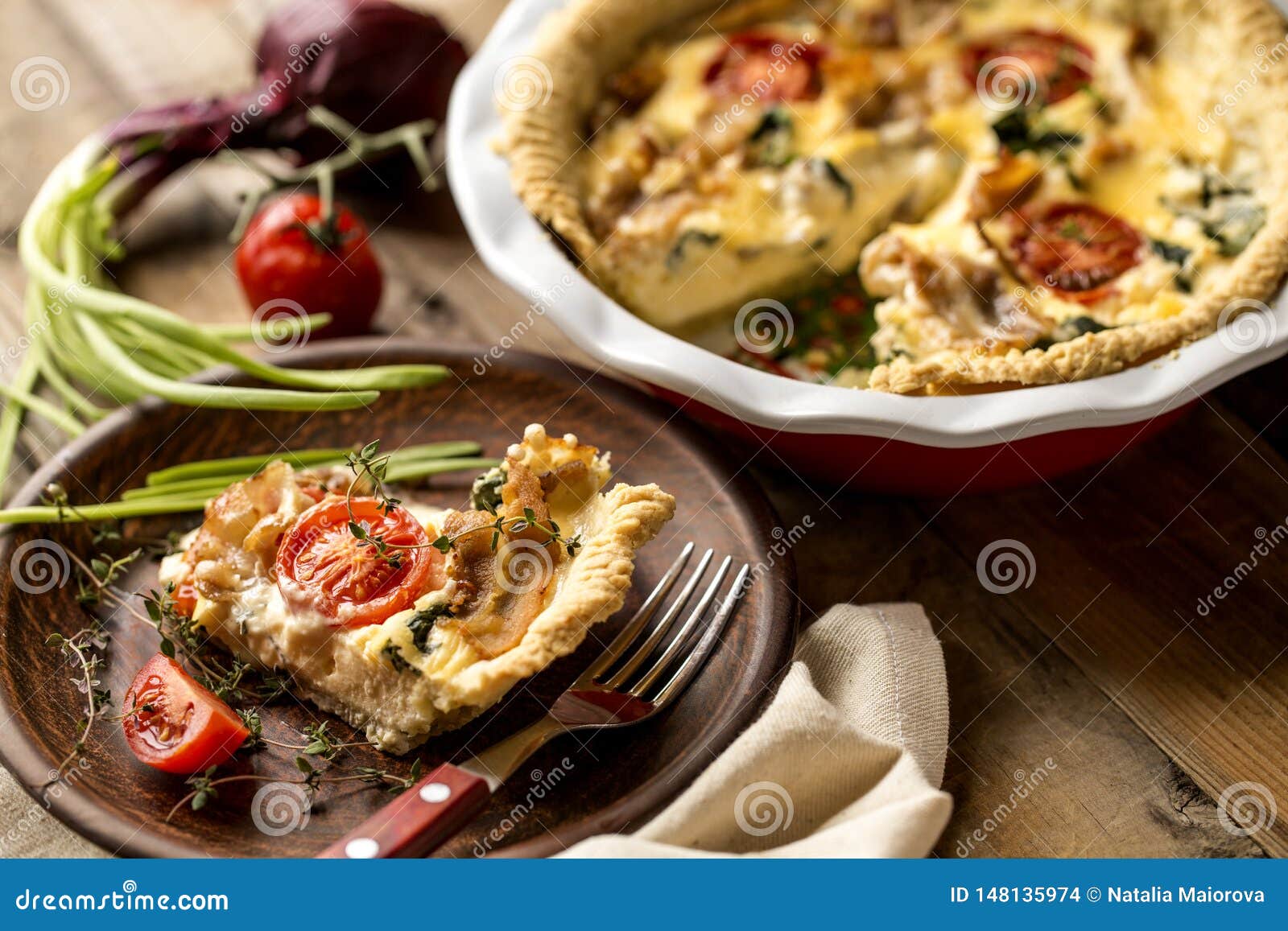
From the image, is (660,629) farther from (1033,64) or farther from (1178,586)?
(1033,64)

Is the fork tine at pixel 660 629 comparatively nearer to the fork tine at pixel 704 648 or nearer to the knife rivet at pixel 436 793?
the fork tine at pixel 704 648

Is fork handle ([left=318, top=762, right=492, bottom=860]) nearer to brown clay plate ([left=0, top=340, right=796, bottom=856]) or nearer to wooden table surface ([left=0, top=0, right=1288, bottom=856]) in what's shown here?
brown clay plate ([left=0, top=340, right=796, bottom=856])

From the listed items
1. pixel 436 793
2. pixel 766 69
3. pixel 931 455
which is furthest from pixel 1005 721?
pixel 766 69

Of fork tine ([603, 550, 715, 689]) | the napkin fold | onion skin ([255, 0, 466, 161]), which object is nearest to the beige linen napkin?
the napkin fold

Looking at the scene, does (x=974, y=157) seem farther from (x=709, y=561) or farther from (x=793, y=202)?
(x=709, y=561)

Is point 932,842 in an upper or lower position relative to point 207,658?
lower

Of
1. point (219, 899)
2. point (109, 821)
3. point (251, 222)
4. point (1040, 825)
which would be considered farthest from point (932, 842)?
point (251, 222)

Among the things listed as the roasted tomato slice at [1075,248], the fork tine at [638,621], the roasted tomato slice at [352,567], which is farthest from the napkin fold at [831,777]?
the roasted tomato slice at [1075,248]
